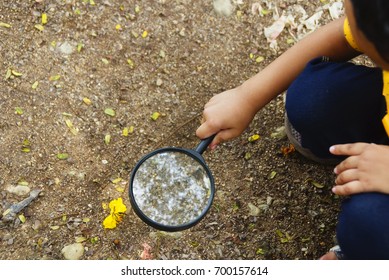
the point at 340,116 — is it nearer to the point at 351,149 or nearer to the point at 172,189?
the point at 351,149

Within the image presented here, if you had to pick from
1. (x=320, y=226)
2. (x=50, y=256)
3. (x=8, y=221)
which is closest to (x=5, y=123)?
(x=8, y=221)

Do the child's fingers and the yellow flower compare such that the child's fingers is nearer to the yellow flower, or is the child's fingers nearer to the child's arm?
the child's arm

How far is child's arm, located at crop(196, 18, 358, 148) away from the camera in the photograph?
181 centimetres

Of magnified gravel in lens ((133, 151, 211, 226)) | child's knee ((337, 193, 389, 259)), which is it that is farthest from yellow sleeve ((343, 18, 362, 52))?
magnified gravel in lens ((133, 151, 211, 226))

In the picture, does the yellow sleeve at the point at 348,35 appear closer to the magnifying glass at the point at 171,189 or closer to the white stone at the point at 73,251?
the magnifying glass at the point at 171,189

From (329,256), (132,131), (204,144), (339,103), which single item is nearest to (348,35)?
(339,103)

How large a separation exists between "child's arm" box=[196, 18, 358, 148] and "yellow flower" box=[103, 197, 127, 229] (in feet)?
1.27

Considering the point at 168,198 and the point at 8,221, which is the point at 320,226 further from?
the point at 8,221

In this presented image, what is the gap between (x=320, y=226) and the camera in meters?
2.05

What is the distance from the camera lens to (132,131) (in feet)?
7.09

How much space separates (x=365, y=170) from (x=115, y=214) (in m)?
0.82

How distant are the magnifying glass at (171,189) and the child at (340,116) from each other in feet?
0.44

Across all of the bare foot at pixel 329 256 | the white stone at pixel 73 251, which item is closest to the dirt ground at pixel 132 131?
the white stone at pixel 73 251

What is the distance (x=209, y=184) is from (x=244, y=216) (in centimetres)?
35
